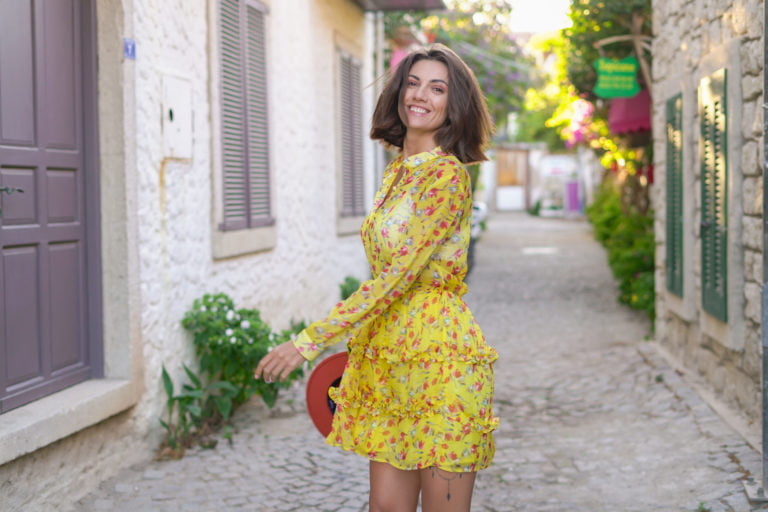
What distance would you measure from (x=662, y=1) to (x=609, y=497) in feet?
14.7

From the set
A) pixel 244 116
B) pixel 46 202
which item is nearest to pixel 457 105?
pixel 46 202

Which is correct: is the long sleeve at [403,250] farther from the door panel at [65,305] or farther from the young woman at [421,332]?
the door panel at [65,305]

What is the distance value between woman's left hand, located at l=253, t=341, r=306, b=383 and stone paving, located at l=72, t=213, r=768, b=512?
6.27ft

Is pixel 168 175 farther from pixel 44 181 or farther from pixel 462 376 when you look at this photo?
pixel 462 376

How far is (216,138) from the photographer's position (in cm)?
603

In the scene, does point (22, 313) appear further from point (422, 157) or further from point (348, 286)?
point (348, 286)

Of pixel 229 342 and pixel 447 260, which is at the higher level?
pixel 447 260

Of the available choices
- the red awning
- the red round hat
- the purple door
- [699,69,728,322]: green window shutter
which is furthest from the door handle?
the red awning

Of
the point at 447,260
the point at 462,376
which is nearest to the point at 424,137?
the point at 447,260

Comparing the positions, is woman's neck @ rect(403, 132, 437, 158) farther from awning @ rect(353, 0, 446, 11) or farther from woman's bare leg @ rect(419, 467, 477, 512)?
awning @ rect(353, 0, 446, 11)

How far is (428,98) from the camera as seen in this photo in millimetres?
2770

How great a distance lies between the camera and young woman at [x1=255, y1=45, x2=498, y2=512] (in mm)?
2588

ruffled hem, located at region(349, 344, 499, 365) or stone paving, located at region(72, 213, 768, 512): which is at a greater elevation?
ruffled hem, located at region(349, 344, 499, 365)

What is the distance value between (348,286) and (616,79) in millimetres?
3246
